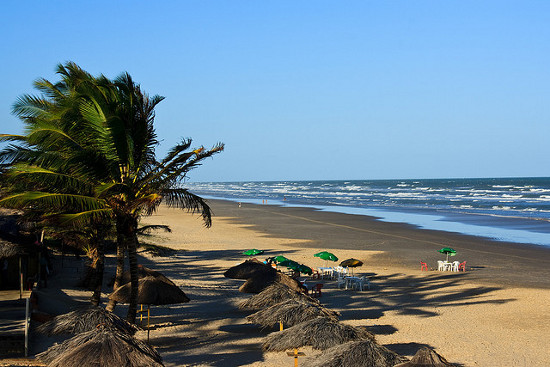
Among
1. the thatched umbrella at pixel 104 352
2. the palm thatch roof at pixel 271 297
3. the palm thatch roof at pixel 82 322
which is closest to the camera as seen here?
the thatched umbrella at pixel 104 352

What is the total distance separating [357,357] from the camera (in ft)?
27.0

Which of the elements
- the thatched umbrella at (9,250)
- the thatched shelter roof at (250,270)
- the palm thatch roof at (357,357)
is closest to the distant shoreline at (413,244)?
the thatched shelter roof at (250,270)

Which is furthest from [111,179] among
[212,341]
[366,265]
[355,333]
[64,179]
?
[366,265]

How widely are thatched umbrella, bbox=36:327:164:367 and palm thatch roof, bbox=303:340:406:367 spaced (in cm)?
251

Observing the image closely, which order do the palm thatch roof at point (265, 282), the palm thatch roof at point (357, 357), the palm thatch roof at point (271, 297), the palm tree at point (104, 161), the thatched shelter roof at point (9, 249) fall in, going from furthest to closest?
the palm thatch roof at point (265, 282) → the thatched shelter roof at point (9, 249) → the palm thatch roof at point (271, 297) → the palm tree at point (104, 161) → the palm thatch roof at point (357, 357)

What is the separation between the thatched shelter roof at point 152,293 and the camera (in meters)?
13.0

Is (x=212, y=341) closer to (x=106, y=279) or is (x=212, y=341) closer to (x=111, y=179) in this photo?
(x=111, y=179)

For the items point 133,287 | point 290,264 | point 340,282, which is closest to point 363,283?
point 340,282

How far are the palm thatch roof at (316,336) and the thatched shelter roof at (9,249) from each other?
25.2ft

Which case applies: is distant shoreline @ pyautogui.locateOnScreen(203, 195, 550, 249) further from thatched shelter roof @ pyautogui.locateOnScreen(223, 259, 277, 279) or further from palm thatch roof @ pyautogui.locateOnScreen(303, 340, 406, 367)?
palm thatch roof @ pyautogui.locateOnScreen(303, 340, 406, 367)

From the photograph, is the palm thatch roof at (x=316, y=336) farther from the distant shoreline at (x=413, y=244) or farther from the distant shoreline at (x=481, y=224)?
the distant shoreline at (x=481, y=224)

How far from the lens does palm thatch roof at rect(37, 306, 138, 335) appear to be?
10.0 metres

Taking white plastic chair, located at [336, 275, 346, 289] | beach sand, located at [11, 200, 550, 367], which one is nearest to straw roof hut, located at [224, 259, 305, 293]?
beach sand, located at [11, 200, 550, 367]

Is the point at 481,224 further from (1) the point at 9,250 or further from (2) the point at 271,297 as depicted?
(1) the point at 9,250
